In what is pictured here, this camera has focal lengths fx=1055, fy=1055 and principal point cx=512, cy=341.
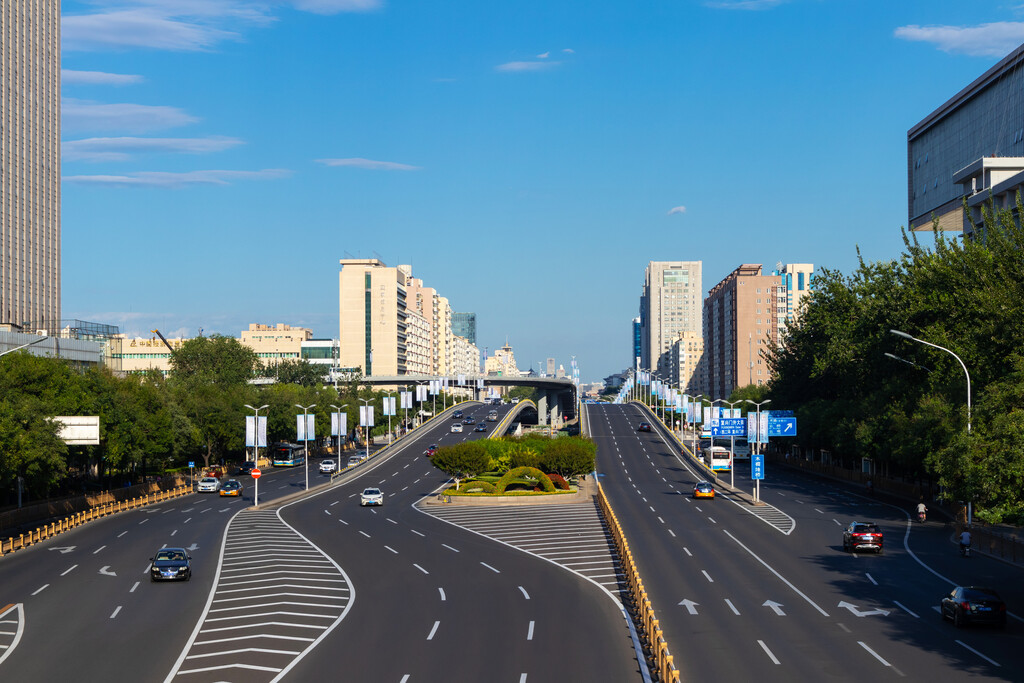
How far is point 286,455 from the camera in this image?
4904 inches

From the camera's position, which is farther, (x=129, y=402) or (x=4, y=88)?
(x=4, y=88)

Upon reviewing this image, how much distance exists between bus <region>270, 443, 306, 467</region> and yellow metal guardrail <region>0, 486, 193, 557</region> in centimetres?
3056

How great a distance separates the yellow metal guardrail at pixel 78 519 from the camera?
5128 centimetres

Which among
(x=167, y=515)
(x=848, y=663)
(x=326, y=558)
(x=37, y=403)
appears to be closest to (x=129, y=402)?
(x=167, y=515)

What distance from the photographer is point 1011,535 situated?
170 ft

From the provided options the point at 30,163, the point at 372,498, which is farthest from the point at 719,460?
the point at 30,163

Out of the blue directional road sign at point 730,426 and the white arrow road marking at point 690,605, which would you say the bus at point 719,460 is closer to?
the blue directional road sign at point 730,426

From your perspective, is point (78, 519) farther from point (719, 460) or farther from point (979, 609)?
point (719, 460)

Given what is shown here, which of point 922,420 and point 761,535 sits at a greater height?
point 922,420

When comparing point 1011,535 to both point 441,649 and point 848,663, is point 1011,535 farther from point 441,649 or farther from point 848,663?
point 441,649

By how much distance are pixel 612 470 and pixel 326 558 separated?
5495 centimetres

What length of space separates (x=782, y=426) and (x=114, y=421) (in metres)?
51.7

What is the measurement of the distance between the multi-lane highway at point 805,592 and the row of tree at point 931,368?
3714 mm

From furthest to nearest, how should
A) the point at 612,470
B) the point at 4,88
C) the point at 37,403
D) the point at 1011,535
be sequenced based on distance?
the point at 4,88, the point at 612,470, the point at 37,403, the point at 1011,535
